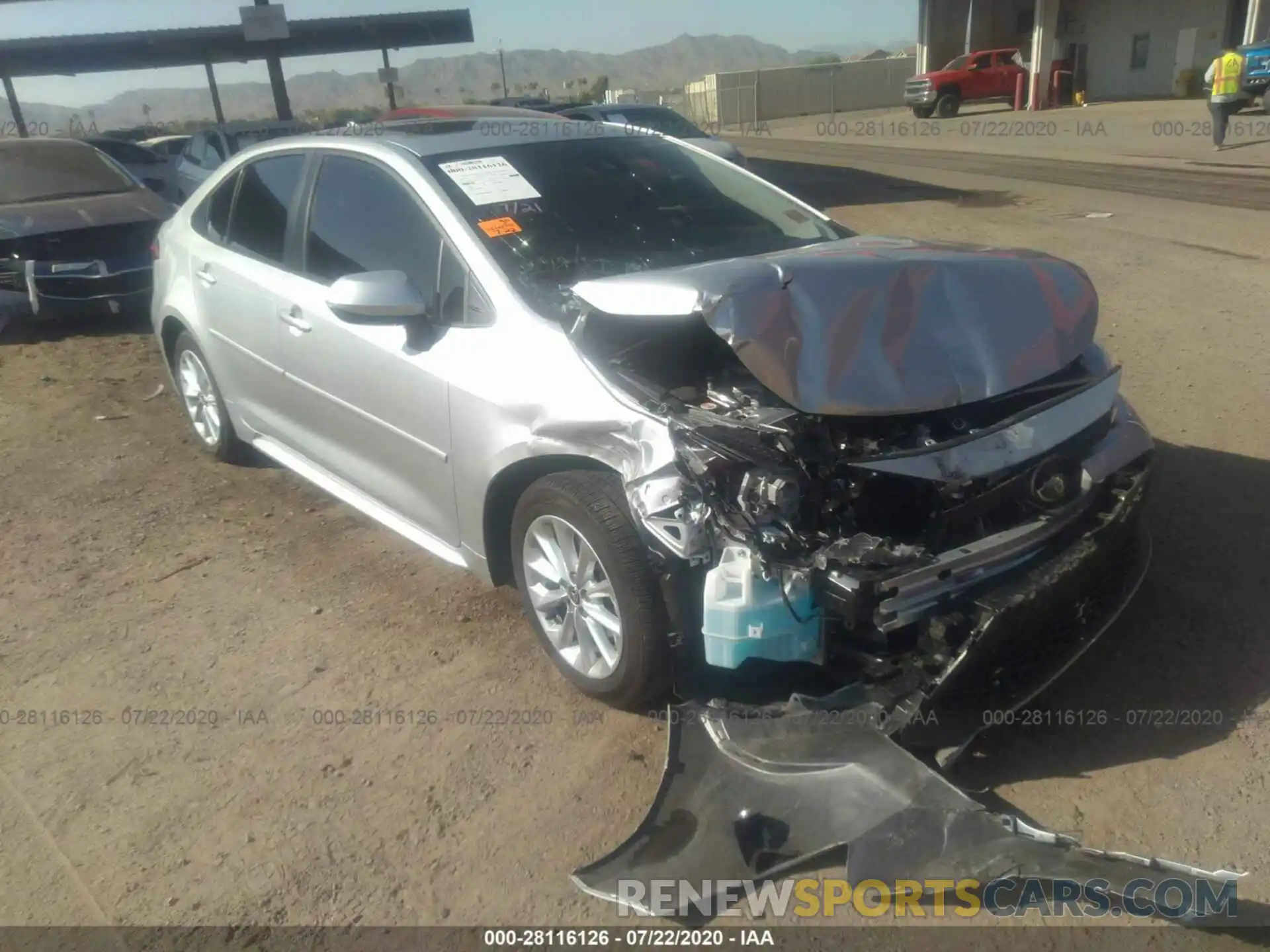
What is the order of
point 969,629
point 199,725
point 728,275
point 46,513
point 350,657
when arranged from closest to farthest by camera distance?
point 969,629 < point 728,275 < point 199,725 < point 350,657 < point 46,513

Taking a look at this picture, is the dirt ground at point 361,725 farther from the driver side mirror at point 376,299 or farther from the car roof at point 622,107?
the car roof at point 622,107

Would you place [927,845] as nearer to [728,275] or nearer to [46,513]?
[728,275]

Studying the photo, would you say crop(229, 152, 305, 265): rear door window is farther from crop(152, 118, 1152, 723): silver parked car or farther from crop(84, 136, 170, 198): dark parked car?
crop(84, 136, 170, 198): dark parked car

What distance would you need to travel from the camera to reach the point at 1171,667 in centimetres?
333

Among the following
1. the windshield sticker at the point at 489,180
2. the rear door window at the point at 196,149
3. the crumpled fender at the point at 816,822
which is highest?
the windshield sticker at the point at 489,180

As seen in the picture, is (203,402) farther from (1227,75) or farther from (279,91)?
(279,91)

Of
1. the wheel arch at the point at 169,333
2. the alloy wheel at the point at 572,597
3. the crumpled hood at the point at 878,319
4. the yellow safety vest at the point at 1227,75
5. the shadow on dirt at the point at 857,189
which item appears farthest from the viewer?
the yellow safety vest at the point at 1227,75

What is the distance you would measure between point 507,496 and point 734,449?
38.7 inches

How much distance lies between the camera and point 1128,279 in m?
8.38

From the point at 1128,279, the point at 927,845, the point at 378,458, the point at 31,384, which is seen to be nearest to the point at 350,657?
the point at 378,458

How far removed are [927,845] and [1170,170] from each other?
16.5 m

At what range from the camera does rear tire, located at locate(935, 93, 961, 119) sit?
32125mm

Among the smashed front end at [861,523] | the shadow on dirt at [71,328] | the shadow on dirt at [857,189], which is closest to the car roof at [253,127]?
the shadow on dirt at [71,328]

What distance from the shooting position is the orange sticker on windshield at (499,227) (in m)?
3.57
